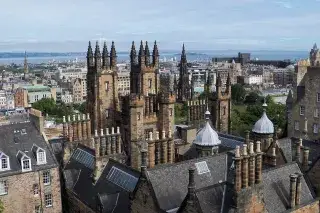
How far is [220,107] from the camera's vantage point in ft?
185

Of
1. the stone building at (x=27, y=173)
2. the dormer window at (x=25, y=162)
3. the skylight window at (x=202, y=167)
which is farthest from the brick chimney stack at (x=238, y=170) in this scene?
the dormer window at (x=25, y=162)

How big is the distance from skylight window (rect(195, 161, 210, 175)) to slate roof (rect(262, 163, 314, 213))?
5053mm

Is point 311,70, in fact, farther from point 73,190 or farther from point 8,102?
point 8,102

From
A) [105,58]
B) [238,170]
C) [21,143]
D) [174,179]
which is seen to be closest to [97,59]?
[105,58]

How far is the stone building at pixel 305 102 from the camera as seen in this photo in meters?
65.6

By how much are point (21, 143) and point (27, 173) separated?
406 centimetres

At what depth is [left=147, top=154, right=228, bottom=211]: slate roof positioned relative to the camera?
30469mm

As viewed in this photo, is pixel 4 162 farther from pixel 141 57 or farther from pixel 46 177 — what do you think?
pixel 141 57

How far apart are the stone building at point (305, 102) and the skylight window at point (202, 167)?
33.7 m

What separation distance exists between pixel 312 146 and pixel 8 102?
179592 millimetres

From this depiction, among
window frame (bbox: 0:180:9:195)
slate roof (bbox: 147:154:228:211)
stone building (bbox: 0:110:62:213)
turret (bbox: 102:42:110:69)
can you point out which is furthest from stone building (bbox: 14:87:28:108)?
slate roof (bbox: 147:154:228:211)

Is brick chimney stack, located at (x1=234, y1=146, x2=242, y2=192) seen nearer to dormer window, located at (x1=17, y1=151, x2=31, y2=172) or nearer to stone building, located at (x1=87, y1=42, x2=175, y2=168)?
stone building, located at (x1=87, y1=42, x2=175, y2=168)

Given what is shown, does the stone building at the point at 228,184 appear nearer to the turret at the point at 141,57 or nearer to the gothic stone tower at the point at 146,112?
A: the gothic stone tower at the point at 146,112

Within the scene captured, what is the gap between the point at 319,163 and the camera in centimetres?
3544
